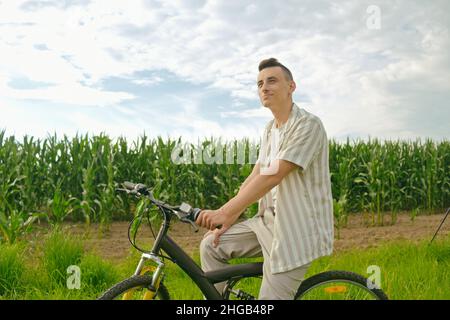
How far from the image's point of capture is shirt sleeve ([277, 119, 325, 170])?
230 cm

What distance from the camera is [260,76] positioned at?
99.0 inches

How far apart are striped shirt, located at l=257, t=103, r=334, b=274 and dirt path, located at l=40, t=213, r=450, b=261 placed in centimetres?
388

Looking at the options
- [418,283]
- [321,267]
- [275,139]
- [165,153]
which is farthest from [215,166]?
[275,139]

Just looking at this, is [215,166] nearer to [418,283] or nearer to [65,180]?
[65,180]

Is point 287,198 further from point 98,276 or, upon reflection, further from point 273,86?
point 98,276

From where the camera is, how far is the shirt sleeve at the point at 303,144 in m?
2.30

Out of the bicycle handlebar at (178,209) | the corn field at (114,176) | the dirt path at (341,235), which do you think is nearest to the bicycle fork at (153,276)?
the bicycle handlebar at (178,209)

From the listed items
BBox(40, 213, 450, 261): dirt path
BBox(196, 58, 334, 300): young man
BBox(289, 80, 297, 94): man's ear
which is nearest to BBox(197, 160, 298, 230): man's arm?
BBox(196, 58, 334, 300): young man

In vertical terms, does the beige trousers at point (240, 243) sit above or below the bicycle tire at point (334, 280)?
Result: above

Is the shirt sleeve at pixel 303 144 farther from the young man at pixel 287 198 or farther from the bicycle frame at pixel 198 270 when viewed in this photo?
the bicycle frame at pixel 198 270

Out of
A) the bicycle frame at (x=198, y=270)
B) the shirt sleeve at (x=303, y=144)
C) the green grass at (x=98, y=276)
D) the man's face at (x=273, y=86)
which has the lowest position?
the green grass at (x=98, y=276)

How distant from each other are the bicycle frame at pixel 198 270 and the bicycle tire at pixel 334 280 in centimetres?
26

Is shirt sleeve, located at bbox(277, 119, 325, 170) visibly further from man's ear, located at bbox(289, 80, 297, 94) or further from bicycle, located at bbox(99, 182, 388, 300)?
bicycle, located at bbox(99, 182, 388, 300)

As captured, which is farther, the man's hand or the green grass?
the green grass
